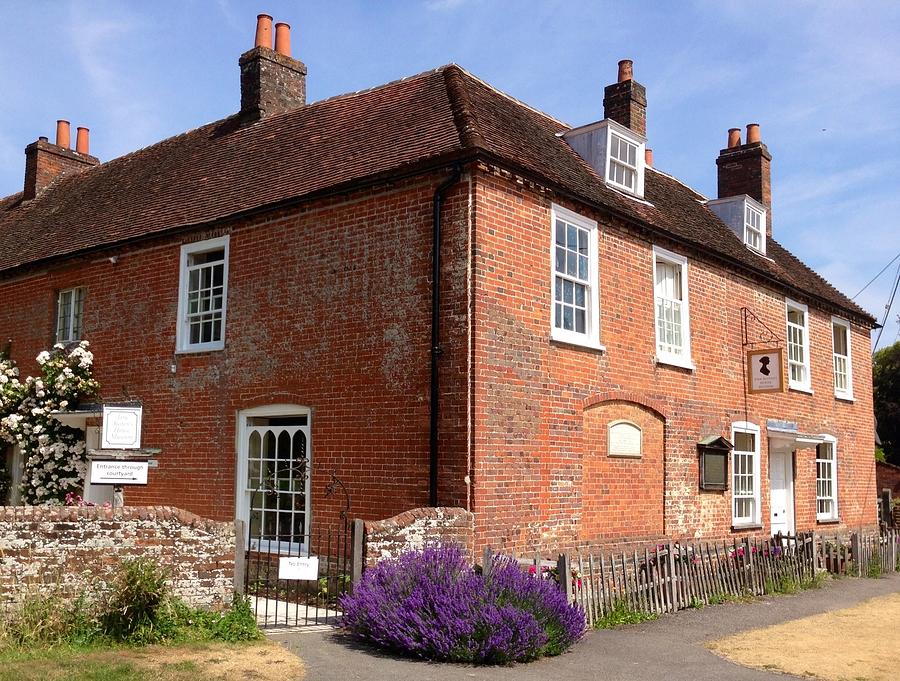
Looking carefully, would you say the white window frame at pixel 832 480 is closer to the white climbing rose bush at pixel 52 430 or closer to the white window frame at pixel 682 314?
the white window frame at pixel 682 314

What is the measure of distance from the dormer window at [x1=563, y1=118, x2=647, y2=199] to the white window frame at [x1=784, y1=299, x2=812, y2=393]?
18.9 feet

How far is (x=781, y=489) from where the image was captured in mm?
19453

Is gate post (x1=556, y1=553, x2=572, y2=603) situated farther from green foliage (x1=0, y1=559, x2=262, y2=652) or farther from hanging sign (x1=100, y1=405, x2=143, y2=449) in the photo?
hanging sign (x1=100, y1=405, x2=143, y2=449)

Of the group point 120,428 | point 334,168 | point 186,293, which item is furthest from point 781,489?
point 120,428

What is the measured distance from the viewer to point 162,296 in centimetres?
→ 1577

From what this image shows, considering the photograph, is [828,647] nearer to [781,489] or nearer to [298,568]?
[298,568]

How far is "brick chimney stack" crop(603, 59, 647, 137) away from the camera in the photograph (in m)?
19.1

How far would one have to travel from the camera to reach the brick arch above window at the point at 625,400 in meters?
13.8

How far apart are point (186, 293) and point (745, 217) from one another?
496 inches

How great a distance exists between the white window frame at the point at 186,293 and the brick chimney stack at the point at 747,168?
14.3 m

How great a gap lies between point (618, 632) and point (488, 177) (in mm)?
6086

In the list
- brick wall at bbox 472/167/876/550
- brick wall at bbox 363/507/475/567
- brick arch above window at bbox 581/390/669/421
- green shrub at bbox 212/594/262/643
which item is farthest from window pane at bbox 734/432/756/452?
green shrub at bbox 212/594/262/643

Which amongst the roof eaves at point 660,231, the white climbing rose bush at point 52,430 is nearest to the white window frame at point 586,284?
the roof eaves at point 660,231

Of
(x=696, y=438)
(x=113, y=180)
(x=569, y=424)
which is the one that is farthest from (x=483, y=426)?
(x=113, y=180)
